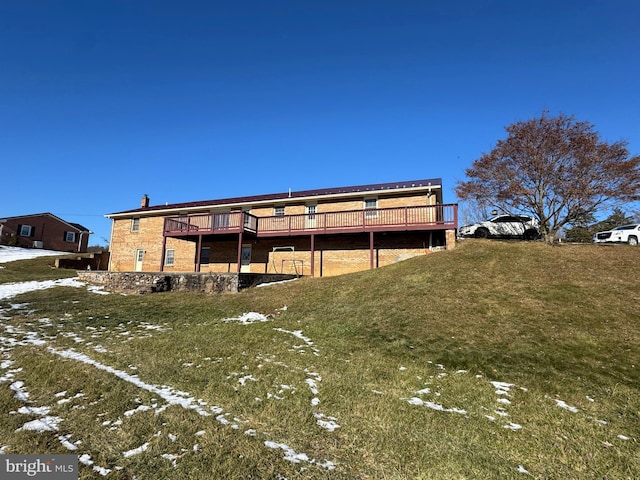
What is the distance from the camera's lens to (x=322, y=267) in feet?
67.6

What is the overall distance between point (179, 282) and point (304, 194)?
1063 cm

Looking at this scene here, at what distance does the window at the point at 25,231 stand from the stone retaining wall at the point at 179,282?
110 ft

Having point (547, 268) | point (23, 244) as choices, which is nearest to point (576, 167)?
point (547, 268)

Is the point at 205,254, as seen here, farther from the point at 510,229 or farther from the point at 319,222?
the point at 510,229

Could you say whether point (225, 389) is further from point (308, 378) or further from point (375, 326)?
point (375, 326)

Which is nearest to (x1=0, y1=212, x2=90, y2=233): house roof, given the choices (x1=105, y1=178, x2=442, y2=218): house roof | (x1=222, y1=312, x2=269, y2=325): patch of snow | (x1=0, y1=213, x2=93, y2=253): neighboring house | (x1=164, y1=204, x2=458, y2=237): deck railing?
(x1=0, y1=213, x2=93, y2=253): neighboring house

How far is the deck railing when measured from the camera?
17.9 metres

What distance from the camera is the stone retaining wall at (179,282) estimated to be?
16297 mm

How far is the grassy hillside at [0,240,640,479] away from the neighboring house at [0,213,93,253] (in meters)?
37.1

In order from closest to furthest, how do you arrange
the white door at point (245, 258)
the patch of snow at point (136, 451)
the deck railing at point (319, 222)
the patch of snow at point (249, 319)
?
1. the patch of snow at point (136, 451)
2. the patch of snow at point (249, 319)
3. the deck railing at point (319, 222)
4. the white door at point (245, 258)

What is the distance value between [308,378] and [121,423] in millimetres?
2932

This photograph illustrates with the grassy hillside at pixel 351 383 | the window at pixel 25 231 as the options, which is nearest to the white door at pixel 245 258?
the grassy hillside at pixel 351 383

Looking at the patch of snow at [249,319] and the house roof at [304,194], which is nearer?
the patch of snow at [249,319]

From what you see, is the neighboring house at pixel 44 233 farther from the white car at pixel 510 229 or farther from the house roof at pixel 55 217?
the white car at pixel 510 229
